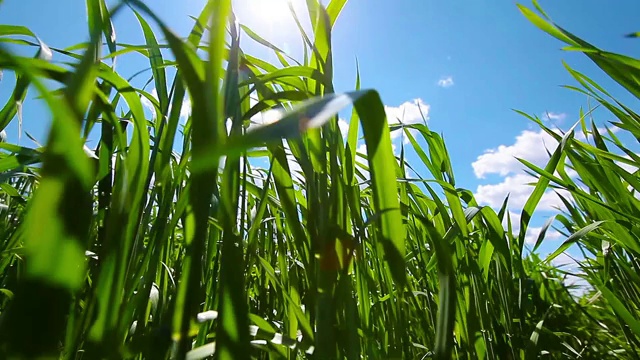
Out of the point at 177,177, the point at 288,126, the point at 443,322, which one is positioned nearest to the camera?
the point at 288,126

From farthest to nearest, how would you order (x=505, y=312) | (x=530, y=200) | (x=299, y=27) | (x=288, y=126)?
(x=530, y=200), (x=505, y=312), (x=299, y=27), (x=288, y=126)

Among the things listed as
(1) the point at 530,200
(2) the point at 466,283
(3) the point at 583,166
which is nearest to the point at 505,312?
(2) the point at 466,283

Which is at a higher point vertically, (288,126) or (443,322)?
(288,126)

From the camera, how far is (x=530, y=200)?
978 mm

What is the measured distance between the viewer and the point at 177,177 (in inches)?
22.1

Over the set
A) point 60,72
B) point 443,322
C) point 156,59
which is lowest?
point 443,322

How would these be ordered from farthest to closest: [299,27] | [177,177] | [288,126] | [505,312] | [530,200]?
1. [530,200]
2. [505,312]
3. [299,27]
4. [177,177]
5. [288,126]

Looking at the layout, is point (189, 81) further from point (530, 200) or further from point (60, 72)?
point (530, 200)

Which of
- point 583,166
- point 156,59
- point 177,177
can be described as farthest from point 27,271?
point 583,166

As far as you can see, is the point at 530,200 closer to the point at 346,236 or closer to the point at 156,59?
the point at 346,236

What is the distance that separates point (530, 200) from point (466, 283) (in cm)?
25

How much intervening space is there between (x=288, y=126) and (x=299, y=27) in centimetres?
43

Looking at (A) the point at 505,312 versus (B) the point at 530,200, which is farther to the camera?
(B) the point at 530,200

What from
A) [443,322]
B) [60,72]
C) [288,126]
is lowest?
[443,322]
